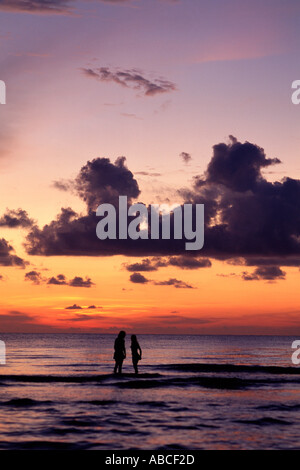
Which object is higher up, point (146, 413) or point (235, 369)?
point (146, 413)

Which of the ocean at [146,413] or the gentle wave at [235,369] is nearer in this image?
the ocean at [146,413]

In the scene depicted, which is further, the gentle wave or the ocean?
the gentle wave

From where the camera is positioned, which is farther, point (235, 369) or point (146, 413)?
point (235, 369)

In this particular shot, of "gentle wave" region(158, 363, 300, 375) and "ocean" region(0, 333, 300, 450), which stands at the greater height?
"ocean" region(0, 333, 300, 450)

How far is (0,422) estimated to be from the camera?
2191cm

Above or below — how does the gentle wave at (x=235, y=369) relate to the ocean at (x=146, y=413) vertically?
below

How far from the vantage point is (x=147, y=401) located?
27828 mm
